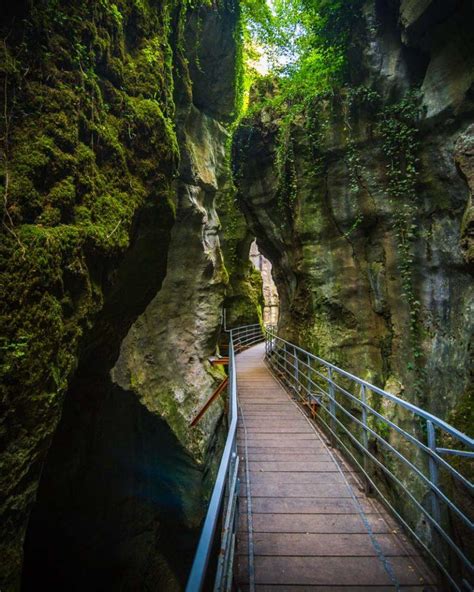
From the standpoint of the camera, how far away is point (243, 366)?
48.8 ft

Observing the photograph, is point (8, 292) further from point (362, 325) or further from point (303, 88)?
point (303, 88)

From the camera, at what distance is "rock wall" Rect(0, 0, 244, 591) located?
3076 millimetres

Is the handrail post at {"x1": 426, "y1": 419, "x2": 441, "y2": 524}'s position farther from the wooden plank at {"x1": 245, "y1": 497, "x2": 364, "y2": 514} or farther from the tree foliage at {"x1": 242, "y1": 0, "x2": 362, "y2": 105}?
the tree foliage at {"x1": 242, "y1": 0, "x2": 362, "y2": 105}

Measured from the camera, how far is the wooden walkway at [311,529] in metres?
2.91

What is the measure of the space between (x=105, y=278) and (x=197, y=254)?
644 cm

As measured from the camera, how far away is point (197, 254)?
35.4ft

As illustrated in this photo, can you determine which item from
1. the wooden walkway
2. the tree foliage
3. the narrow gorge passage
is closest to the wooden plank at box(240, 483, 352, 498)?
the wooden walkway

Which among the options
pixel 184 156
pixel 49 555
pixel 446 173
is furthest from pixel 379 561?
pixel 184 156

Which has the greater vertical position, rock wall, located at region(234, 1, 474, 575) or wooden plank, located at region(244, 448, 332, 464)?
rock wall, located at region(234, 1, 474, 575)

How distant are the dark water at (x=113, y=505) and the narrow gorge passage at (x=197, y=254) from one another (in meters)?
0.05

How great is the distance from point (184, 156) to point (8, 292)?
7.51 metres

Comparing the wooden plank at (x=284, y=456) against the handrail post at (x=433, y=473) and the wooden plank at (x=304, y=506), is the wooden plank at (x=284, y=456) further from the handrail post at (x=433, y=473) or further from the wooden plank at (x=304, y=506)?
the handrail post at (x=433, y=473)

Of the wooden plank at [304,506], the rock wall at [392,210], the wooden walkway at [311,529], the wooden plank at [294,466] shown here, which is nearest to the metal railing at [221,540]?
the wooden walkway at [311,529]

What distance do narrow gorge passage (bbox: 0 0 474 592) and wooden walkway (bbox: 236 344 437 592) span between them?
59 mm
